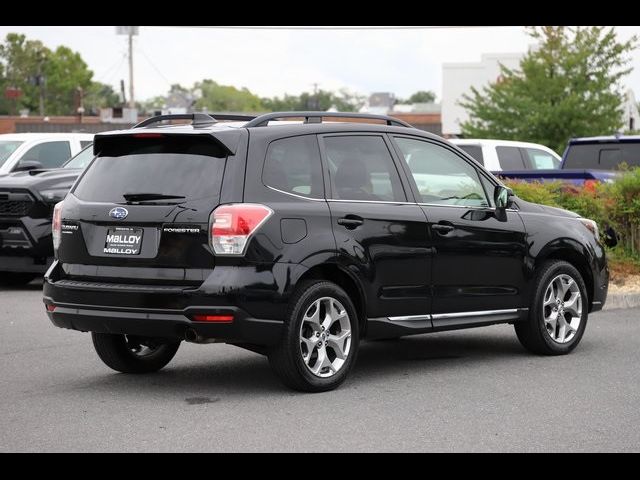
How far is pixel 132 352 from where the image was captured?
911cm

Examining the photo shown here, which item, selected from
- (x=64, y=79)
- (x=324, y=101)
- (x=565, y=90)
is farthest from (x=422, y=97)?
(x=565, y=90)

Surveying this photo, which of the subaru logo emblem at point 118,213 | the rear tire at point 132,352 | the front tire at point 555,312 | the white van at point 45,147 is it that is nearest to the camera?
the subaru logo emblem at point 118,213

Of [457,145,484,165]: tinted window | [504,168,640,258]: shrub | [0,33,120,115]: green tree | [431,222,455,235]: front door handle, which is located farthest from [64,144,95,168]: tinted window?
[0,33,120,115]: green tree

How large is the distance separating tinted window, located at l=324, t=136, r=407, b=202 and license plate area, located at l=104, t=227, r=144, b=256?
1.38 metres

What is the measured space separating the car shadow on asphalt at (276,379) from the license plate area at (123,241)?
0.96m

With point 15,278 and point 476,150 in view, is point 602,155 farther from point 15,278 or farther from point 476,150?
point 15,278

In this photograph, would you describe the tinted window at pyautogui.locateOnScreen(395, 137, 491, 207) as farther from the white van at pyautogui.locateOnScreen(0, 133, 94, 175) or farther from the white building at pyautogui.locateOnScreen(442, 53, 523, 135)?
the white building at pyautogui.locateOnScreen(442, 53, 523, 135)

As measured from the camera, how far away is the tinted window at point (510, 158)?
67.4 ft

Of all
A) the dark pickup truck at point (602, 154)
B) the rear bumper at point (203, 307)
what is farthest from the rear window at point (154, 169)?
the dark pickup truck at point (602, 154)

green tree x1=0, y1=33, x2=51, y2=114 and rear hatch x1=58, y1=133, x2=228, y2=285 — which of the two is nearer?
rear hatch x1=58, y1=133, x2=228, y2=285

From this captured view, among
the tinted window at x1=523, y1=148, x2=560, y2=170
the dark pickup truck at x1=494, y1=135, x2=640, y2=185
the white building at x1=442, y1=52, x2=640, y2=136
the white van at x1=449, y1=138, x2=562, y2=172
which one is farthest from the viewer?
the white building at x1=442, y1=52, x2=640, y2=136

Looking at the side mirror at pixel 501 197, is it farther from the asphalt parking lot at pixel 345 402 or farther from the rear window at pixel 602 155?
the rear window at pixel 602 155

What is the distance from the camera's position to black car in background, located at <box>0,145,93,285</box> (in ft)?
49.0
